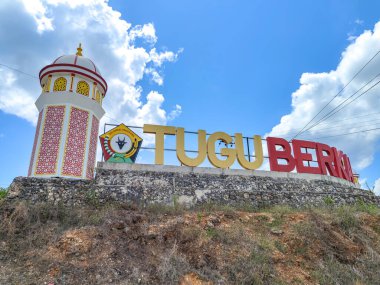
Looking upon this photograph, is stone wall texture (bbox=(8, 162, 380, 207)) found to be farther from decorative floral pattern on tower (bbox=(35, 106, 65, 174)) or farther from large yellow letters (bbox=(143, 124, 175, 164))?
decorative floral pattern on tower (bbox=(35, 106, 65, 174))

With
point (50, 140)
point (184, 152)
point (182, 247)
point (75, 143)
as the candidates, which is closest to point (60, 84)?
point (50, 140)

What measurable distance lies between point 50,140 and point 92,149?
1.68 m

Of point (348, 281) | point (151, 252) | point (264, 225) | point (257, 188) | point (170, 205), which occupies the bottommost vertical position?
point (348, 281)

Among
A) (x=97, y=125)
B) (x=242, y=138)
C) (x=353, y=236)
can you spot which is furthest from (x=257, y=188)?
(x=97, y=125)

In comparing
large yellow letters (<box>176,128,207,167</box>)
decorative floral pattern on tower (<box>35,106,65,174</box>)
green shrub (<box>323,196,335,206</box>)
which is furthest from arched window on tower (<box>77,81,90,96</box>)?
green shrub (<box>323,196,335,206</box>)

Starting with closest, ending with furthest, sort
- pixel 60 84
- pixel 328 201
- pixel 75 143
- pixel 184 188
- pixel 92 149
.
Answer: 1. pixel 184 188
2. pixel 75 143
3. pixel 328 201
4. pixel 92 149
5. pixel 60 84

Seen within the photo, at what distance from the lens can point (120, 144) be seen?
478 inches

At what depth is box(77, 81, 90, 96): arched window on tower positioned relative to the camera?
524 inches

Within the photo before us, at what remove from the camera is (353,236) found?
8367mm

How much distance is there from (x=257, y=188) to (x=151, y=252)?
6.28m

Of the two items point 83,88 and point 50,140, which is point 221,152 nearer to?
point 83,88

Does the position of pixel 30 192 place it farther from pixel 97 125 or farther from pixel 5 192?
pixel 97 125

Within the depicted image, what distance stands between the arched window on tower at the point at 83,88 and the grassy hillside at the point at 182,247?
5.69 meters

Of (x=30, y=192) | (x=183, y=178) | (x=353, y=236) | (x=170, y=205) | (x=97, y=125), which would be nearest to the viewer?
(x=353, y=236)
